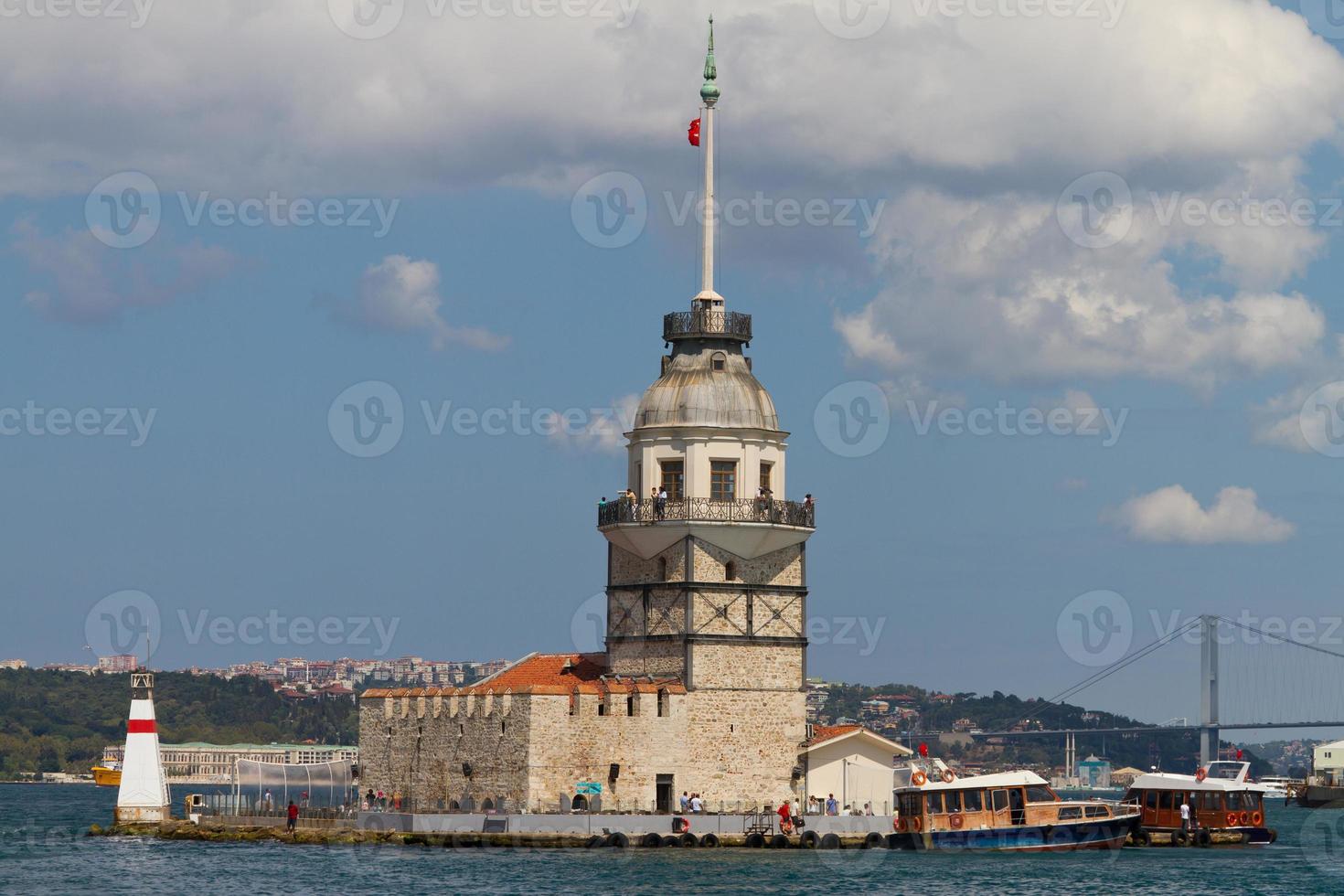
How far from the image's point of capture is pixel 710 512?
64.0 meters

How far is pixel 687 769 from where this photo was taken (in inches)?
2478

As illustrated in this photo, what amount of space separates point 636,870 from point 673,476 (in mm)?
13824

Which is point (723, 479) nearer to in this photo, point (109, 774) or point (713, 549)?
point (713, 549)

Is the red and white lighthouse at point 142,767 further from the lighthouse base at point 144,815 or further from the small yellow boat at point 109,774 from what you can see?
the small yellow boat at point 109,774

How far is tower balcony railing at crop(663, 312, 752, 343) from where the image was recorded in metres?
66.1

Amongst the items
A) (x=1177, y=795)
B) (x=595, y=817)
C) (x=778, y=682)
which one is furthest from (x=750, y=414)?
(x=1177, y=795)

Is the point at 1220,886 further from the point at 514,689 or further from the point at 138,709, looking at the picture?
the point at 138,709

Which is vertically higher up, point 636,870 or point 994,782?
point 994,782

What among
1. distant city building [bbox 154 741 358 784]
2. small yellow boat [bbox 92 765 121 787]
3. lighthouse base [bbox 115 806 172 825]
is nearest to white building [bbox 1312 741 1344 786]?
distant city building [bbox 154 741 358 784]

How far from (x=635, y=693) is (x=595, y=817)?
3959 mm

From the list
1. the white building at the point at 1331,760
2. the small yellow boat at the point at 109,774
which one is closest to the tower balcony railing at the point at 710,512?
the white building at the point at 1331,760

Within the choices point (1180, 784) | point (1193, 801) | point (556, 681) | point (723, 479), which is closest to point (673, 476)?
point (723, 479)

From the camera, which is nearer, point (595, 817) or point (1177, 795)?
point (595, 817)

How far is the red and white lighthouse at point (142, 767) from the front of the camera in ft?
219
